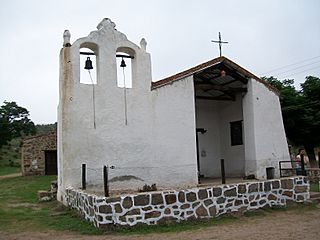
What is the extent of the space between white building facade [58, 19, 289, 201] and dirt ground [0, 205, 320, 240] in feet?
11.3

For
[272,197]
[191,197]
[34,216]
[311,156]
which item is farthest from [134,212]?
[311,156]

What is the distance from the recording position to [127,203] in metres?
8.83

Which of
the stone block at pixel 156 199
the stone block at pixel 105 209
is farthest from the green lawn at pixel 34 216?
the stone block at pixel 156 199

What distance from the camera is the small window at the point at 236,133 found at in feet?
52.6

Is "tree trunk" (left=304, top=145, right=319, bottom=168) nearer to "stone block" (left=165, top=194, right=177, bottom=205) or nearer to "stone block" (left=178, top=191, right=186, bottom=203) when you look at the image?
"stone block" (left=178, top=191, right=186, bottom=203)

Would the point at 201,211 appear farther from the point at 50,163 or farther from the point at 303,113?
the point at 50,163

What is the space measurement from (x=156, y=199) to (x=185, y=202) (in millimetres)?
809

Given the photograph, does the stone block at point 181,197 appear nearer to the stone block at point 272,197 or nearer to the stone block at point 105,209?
the stone block at point 105,209

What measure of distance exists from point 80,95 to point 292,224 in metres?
7.09

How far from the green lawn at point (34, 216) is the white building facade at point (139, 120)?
919 mm

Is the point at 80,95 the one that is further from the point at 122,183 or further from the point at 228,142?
the point at 228,142

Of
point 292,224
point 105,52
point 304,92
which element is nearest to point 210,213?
point 292,224

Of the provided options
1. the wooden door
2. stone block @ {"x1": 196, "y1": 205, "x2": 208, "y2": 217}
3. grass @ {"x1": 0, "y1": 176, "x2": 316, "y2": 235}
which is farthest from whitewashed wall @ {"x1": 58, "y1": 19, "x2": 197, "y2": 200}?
the wooden door

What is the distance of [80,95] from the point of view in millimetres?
12117
